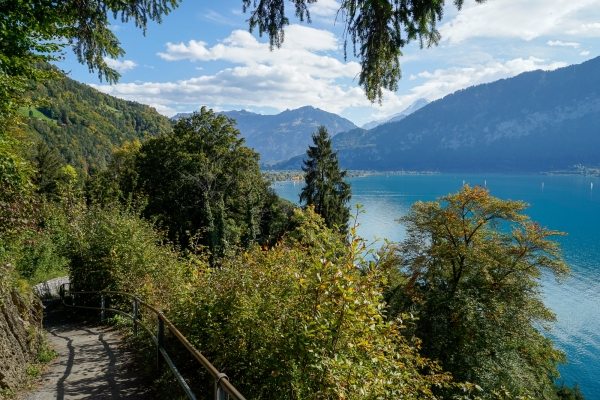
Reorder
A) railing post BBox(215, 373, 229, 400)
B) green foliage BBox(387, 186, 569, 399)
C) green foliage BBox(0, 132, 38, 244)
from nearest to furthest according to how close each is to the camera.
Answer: railing post BBox(215, 373, 229, 400) < green foliage BBox(0, 132, 38, 244) < green foliage BBox(387, 186, 569, 399)

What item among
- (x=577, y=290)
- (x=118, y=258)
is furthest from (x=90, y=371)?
(x=577, y=290)

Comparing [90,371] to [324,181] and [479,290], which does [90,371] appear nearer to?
[479,290]

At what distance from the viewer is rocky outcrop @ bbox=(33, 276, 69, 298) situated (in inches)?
663

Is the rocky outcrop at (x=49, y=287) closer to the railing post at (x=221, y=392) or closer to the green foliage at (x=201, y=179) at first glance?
the green foliage at (x=201, y=179)

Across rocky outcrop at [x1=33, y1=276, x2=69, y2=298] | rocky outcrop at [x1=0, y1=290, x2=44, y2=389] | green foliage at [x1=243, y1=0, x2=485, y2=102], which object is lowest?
rocky outcrop at [x1=33, y1=276, x2=69, y2=298]

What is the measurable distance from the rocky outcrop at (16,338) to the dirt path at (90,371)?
355mm

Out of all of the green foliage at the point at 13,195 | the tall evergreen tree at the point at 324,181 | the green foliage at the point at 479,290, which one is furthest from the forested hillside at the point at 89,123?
the green foliage at the point at 13,195

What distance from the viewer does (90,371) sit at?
5.82 metres

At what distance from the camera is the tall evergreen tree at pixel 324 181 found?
3059 cm

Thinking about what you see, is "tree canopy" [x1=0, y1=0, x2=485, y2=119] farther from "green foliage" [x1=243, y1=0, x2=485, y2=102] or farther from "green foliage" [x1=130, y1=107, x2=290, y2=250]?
"green foliage" [x1=130, y1=107, x2=290, y2=250]

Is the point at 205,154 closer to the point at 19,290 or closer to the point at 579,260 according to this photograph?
the point at 19,290

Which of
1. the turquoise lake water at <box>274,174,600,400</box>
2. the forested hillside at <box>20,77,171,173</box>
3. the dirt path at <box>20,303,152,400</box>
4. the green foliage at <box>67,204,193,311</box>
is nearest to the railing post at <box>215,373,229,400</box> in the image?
the turquoise lake water at <box>274,174,600,400</box>

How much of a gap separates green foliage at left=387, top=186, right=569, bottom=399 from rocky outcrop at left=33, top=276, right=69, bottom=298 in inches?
642

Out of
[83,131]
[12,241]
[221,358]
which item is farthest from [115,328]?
[83,131]
